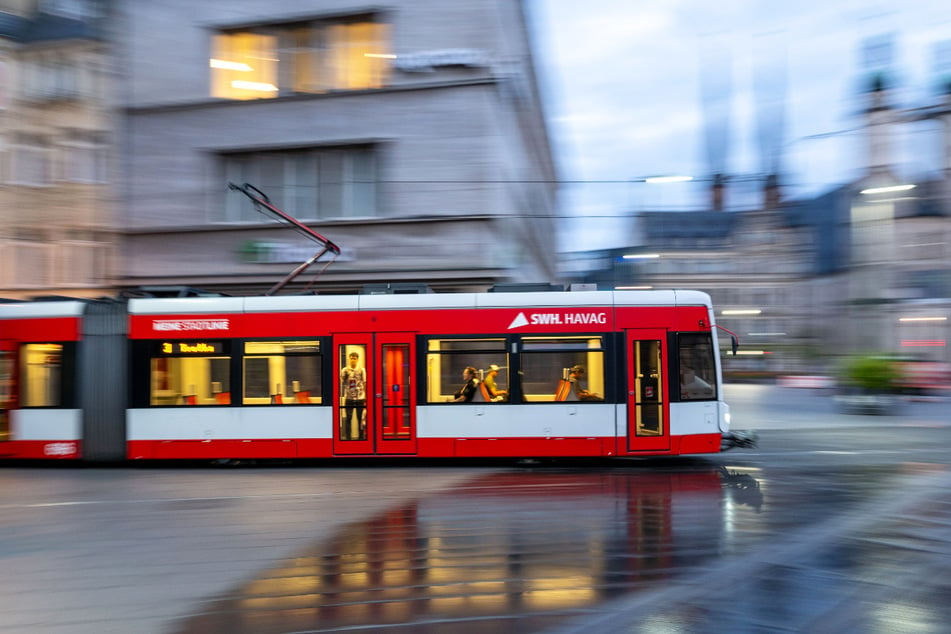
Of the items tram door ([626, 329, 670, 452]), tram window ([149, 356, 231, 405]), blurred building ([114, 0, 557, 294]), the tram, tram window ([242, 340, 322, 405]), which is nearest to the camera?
tram door ([626, 329, 670, 452])

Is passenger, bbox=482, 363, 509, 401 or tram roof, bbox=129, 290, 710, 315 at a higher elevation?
tram roof, bbox=129, 290, 710, 315

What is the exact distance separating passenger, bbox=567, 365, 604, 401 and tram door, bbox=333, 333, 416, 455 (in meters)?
2.55

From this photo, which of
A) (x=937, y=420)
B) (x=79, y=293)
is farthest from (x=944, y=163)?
(x=79, y=293)

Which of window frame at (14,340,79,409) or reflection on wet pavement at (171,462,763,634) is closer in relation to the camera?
reflection on wet pavement at (171,462,763,634)

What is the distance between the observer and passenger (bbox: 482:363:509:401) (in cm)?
1182

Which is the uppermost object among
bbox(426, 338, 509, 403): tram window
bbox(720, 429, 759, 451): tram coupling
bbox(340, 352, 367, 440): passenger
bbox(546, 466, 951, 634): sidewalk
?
bbox(426, 338, 509, 403): tram window

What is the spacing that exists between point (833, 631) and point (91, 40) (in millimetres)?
23399

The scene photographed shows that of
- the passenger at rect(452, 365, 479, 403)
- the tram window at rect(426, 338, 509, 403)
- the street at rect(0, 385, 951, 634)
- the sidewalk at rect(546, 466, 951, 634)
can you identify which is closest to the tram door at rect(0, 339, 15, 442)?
the street at rect(0, 385, 951, 634)

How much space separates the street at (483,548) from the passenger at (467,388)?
1.14 meters

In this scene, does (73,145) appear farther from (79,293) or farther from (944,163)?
(944,163)

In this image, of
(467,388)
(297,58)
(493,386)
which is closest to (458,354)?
(467,388)

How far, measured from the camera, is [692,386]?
458 inches

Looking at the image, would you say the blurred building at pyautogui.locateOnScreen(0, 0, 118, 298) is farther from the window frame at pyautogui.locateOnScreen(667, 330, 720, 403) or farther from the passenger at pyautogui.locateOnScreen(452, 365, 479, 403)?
the window frame at pyautogui.locateOnScreen(667, 330, 720, 403)

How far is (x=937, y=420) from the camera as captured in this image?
1953cm
